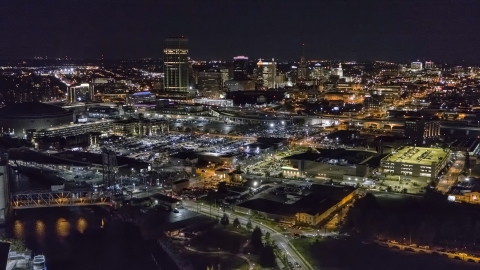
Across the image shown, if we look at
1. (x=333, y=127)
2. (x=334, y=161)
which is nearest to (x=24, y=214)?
(x=334, y=161)

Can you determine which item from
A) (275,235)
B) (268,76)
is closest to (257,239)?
(275,235)

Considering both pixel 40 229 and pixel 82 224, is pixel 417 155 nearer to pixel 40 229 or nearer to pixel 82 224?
pixel 82 224

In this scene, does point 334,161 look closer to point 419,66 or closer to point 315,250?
point 315,250

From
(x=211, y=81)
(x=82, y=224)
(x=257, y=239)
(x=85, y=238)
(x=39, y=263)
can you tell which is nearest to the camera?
(x=39, y=263)

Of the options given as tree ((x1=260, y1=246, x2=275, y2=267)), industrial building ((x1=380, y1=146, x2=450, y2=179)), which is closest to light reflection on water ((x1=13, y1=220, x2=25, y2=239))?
tree ((x1=260, y1=246, x2=275, y2=267))

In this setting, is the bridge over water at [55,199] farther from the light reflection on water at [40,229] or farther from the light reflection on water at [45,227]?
the light reflection on water at [40,229]

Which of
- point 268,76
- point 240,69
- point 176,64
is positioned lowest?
point 268,76

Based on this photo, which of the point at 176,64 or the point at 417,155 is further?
the point at 176,64

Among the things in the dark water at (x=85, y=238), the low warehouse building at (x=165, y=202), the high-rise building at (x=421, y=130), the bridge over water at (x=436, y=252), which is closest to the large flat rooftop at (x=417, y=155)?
the high-rise building at (x=421, y=130)
